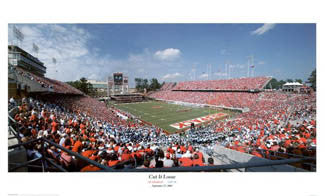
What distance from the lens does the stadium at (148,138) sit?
3.73 ft

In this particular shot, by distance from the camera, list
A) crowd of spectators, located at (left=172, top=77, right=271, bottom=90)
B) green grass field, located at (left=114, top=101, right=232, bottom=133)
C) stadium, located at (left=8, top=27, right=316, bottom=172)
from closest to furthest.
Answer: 1. stadium, located at (left=8, top=27, right=316, bottom=172)
2. green grass field, located at (left=114, top=101, right=232, bottom=133)
3. crowd of spectators, located at (left=172, top=77, right=271, bottom=90)

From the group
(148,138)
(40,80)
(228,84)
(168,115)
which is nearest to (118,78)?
(168,115)

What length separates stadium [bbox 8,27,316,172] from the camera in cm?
114

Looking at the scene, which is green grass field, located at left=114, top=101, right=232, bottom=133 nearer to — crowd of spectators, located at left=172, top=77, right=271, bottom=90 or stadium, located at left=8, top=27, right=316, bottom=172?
stadium, located at left=8, top=27, right=316, bottom=172

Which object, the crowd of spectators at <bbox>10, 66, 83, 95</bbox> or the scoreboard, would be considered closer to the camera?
the crowd of spectators at <bbox>10, 66, 83, 95</bbox>

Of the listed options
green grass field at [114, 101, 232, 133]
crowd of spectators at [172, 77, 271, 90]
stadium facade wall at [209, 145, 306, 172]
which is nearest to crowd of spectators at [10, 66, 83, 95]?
stadium facade wall at [209, 145, 306, 172]

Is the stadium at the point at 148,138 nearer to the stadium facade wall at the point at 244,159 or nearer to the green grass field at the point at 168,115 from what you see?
the stadium facade wall at the point at 244,159
